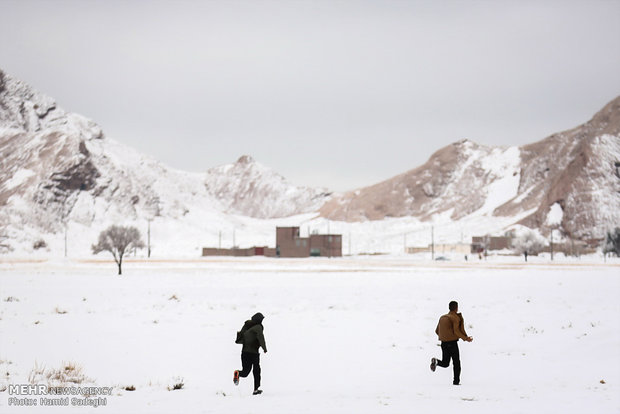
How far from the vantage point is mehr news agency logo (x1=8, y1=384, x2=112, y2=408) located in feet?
35.9

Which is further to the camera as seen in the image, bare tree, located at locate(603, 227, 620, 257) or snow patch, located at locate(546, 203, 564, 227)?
snow patch, located at locate(546, 203, 564, 227)

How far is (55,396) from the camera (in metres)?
11.5

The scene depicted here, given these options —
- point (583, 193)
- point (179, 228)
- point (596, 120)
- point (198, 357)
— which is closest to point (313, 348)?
point (198, 357)

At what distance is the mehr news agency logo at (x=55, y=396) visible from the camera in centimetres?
1094

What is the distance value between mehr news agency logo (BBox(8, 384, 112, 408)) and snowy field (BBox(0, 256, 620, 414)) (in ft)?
0.78

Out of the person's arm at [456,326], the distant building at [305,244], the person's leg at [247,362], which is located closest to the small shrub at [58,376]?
the person's leg at [247,362]

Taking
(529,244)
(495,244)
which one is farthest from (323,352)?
(495,244)

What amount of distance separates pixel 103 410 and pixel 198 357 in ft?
20.7

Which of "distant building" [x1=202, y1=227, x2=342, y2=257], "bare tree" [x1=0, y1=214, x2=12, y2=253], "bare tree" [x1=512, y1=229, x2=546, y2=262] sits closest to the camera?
"bare tree" [x1=512, y1=229, x2=546, y2=262]

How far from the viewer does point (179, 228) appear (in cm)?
19188

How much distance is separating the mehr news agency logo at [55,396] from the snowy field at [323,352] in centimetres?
24

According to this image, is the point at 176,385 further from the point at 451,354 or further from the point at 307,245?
the point at 307,245

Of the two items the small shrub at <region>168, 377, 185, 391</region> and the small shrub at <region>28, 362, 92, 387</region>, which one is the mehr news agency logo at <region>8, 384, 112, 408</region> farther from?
the small shrub at <region>168, 377, 185, 391</region>

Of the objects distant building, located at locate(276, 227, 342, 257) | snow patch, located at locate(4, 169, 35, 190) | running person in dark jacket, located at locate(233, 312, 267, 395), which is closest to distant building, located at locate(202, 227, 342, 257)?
distant building, located at locate(276, 227, 342, 257)
